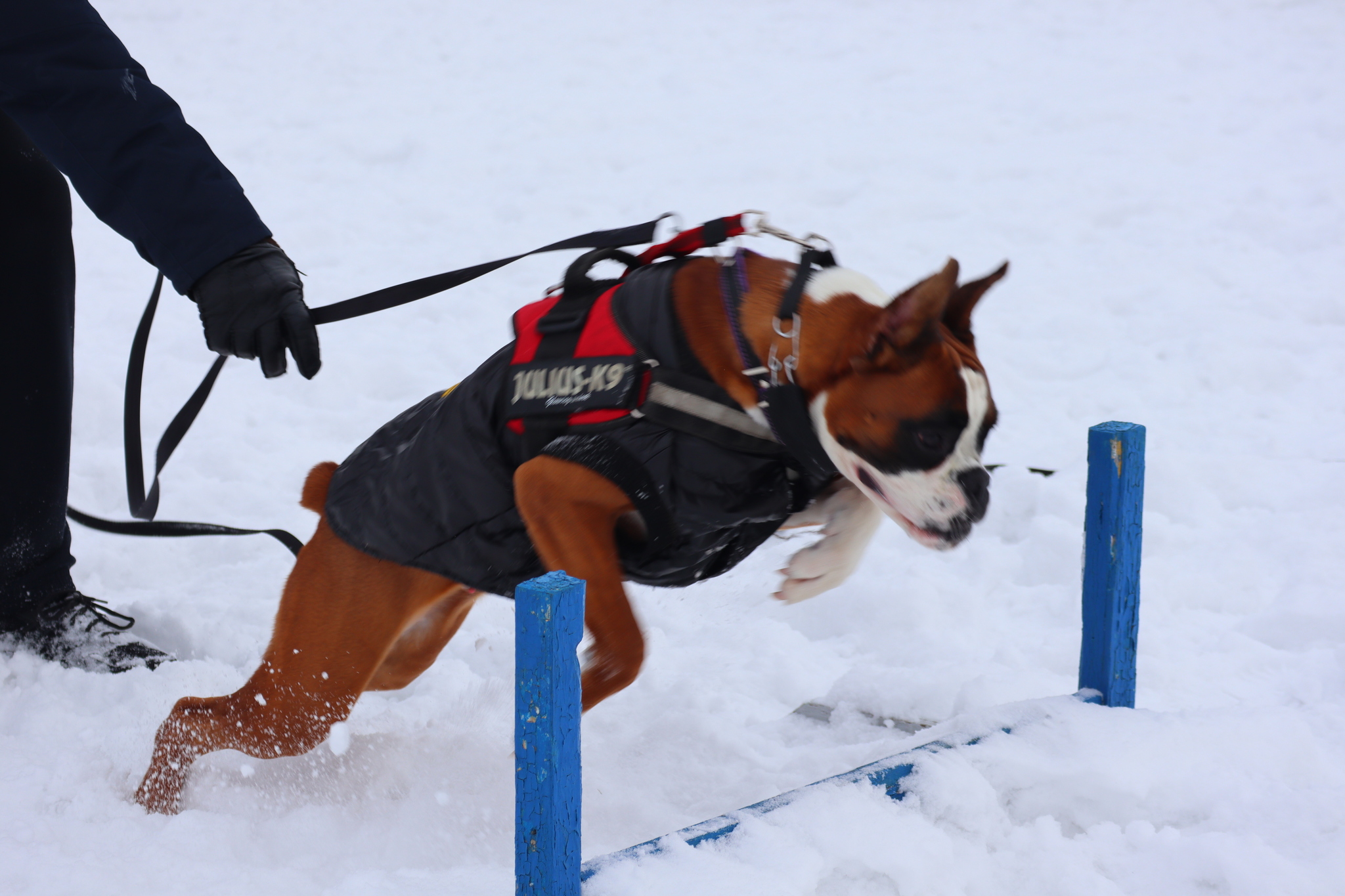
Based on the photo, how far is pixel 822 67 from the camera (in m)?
8.13

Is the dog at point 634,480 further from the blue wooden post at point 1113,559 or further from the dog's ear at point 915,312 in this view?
the blue wooden post at point 1113,559

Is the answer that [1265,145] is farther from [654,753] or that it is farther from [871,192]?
[654,753]

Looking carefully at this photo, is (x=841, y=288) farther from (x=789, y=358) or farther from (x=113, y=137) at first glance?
(x=113, y=137)

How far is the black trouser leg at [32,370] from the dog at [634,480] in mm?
869

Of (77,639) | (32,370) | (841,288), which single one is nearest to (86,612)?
(77,639)

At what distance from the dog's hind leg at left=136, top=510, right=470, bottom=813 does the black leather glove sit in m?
0.38

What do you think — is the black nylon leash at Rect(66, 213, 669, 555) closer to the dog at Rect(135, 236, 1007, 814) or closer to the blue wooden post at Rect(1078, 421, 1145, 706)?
the dog at Rect(135, 236, 1007, 814)

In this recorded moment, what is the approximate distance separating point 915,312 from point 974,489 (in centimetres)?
30

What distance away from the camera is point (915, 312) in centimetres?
162

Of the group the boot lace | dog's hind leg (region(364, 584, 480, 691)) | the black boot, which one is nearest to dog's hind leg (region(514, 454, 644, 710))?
dog's hind leg (region(364, 584, 480, 691))

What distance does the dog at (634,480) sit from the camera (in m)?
1.67

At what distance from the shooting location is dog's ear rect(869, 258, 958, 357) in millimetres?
1604

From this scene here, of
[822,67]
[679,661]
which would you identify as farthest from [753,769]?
[822,67]

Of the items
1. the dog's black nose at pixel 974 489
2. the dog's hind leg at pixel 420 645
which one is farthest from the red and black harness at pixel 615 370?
the dog's hind leg at pixel 420 645
